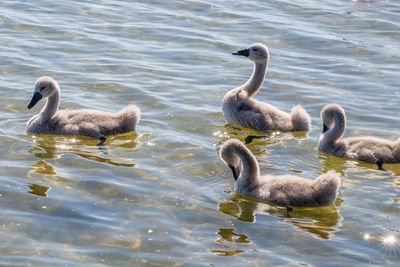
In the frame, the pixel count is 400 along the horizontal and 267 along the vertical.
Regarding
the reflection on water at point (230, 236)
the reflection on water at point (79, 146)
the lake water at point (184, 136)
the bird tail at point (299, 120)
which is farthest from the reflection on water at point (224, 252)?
the bird tail at point (299, 120)

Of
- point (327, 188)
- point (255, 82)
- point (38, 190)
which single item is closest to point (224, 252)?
point (327, 188)

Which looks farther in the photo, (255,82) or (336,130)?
(255,82)

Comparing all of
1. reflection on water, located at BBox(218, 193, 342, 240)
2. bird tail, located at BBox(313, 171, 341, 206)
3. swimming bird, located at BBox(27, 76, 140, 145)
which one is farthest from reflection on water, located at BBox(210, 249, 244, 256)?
swimming bird, located at BBox(27, 76, 140, 145)

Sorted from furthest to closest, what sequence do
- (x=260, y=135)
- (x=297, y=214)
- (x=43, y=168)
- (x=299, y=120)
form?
(x=260, y=135) → (x=299, y=120) → (x=43, y=168) → (x=297, y=214)

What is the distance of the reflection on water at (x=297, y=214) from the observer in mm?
8500

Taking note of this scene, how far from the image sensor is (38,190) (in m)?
8.99

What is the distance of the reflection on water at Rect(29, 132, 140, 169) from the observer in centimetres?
1014

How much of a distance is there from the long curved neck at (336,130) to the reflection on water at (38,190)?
4219 millimetres

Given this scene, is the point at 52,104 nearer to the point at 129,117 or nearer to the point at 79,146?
the point at 79,146

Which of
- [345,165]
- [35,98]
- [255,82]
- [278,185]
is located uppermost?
[255,82]

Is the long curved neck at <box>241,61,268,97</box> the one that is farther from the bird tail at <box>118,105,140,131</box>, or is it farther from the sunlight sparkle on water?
the sunlight sparkle on water

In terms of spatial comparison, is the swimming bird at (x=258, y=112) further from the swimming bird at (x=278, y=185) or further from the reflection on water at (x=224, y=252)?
the reflection on water at (x=224, y=252)

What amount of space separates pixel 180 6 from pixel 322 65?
511cm

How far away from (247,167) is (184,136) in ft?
6.97
